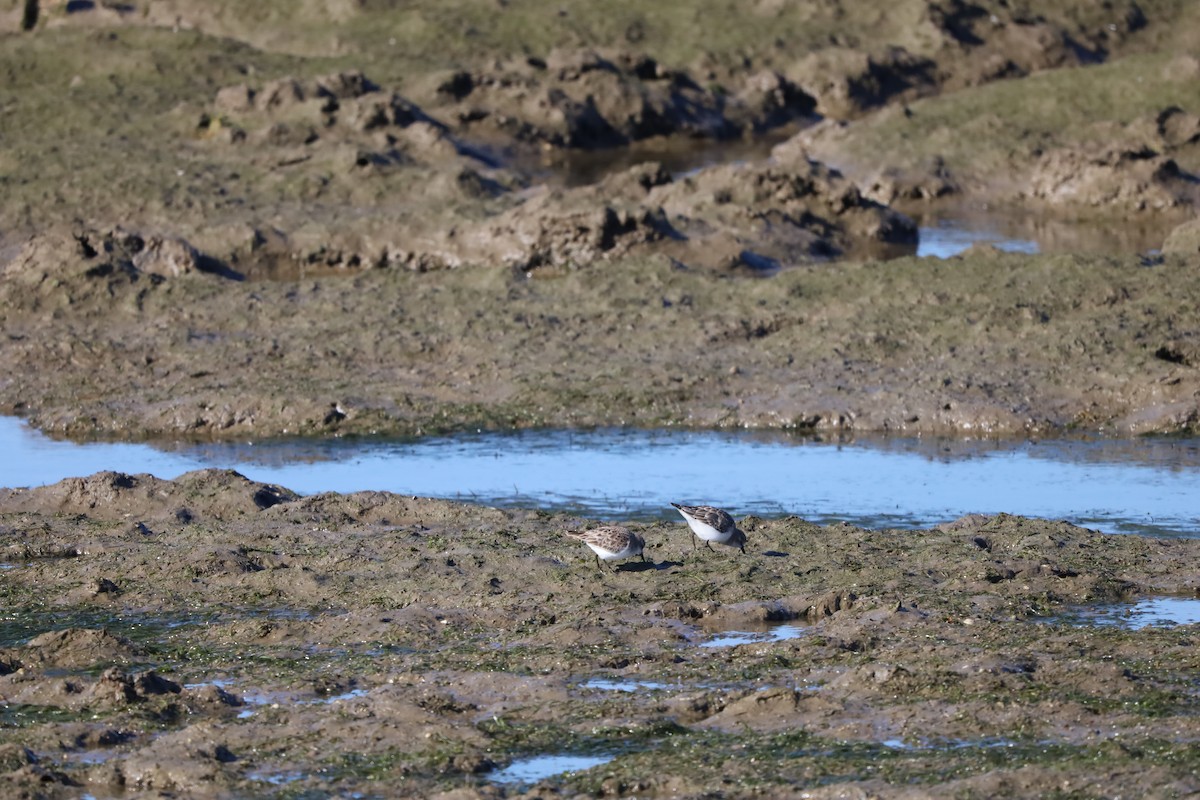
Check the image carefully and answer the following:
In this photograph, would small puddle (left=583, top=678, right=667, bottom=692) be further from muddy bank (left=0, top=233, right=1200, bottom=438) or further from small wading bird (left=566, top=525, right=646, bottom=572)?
muddy bank (left=0, top=233, right=1200, bottom=438)

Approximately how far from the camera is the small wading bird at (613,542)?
11.6m

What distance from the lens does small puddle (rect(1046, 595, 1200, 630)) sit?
10.8 meters

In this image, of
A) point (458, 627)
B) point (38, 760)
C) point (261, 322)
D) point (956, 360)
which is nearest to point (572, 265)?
point (261, 322)

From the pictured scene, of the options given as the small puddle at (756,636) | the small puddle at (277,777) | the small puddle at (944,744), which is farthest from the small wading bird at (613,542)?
the small puddle at (277,777)

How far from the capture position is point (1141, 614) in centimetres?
1104

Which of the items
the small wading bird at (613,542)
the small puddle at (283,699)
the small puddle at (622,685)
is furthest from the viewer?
the small wading bird at (613,542)

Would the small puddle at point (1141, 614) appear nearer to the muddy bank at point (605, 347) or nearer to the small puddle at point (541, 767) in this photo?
the small puddle at point (541, 767)

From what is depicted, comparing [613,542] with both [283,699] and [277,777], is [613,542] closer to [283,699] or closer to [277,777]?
[283,699]

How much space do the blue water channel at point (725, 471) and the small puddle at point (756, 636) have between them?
2937mm

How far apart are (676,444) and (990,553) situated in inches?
182

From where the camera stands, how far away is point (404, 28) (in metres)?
35.5

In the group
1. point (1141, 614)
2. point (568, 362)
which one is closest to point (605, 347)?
point (568, 362)

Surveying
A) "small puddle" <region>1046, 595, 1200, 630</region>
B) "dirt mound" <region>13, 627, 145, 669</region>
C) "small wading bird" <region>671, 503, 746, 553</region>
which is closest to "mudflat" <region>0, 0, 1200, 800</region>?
"dirt mound" <region>13, 627, 145, 669</region>

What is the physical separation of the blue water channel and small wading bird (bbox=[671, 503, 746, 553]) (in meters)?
1.79
